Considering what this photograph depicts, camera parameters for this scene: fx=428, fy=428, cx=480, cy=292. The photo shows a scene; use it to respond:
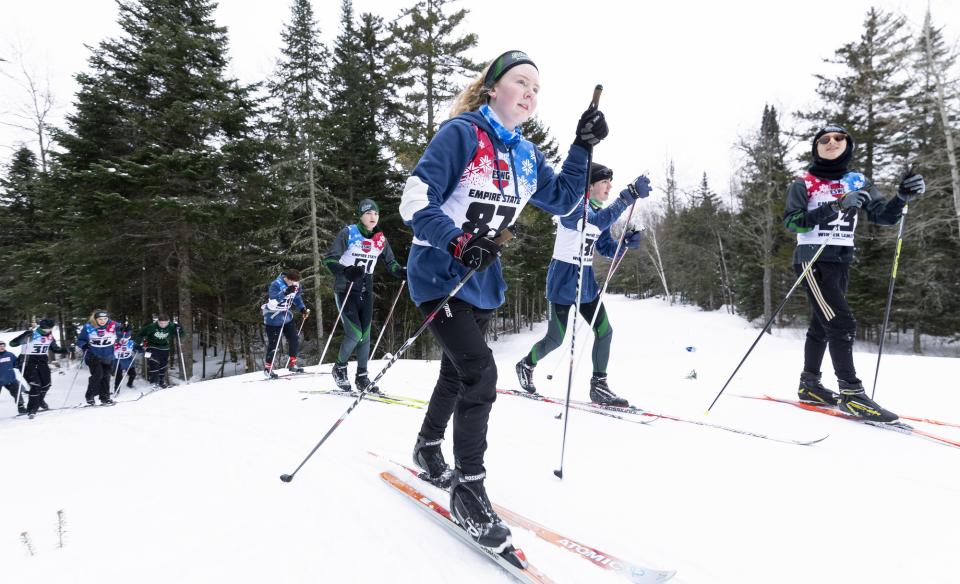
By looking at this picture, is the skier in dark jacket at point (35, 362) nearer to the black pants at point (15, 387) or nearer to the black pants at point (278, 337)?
the black pants at point (15, 387)

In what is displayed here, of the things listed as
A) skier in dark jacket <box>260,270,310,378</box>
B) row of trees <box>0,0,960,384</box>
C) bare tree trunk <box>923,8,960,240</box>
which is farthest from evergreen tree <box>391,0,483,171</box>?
bare tree trunk <box>923,8,960,240</box>

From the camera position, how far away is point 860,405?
12.2 feet

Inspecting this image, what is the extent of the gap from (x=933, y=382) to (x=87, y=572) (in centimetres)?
776

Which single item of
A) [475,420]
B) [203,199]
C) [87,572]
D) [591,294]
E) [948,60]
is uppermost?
[948,60]

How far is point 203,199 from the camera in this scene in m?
13.2

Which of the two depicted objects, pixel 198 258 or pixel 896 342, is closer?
pixel 198 258

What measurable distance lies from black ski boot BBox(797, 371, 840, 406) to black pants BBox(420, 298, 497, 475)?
389cm

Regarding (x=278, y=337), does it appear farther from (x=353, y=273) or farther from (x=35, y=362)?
(x=35, y=362)

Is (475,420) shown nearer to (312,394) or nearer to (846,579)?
(846,579)

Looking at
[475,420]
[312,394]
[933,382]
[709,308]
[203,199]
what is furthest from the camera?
[709,308]

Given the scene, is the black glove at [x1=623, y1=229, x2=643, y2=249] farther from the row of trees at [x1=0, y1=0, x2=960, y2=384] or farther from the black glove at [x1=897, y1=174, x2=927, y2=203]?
the row of trees at [x1=0, y1=0, x2=960, y2=384]

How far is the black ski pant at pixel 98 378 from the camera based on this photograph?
31.5 feet

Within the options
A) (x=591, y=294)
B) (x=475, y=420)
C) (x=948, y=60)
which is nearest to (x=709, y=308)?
(x=948, y=60)

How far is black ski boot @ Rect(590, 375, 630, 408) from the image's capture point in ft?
14.3
